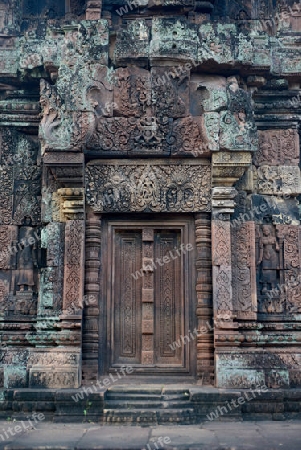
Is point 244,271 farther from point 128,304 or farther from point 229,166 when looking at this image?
point 128,304

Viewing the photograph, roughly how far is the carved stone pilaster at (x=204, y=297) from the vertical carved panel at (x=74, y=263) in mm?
1701

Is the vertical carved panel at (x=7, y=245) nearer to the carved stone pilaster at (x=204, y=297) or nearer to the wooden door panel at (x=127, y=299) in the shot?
the wooden door panel at (x=127, y=299)

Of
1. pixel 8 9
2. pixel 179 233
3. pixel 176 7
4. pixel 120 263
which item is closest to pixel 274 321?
Answer: pixel 179 233

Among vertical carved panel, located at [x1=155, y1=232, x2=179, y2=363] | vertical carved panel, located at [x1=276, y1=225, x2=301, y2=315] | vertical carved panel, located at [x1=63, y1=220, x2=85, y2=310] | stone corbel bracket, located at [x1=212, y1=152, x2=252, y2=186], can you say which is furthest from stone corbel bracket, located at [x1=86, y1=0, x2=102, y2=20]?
vertical carved panel, located at [x1=276, y1=225, x2=301, y2=315]

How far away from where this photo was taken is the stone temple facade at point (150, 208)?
7.79 metres

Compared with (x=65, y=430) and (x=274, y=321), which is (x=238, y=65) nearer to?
(x=274, y=321)

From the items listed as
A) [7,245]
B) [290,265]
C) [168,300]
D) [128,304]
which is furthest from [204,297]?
[7,245]

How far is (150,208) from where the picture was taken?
26.4 feet

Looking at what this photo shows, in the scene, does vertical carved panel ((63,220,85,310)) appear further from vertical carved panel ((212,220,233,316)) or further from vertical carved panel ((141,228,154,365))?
vertical carved panel ((212,220,233,316))

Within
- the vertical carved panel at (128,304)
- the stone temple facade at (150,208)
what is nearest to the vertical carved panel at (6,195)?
the stone temple facade at (150,208)

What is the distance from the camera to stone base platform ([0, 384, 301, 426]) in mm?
6859

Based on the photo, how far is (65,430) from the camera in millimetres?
6492

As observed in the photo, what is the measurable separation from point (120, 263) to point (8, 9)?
14.5ft

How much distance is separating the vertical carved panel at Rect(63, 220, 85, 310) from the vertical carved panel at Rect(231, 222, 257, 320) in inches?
86.6
